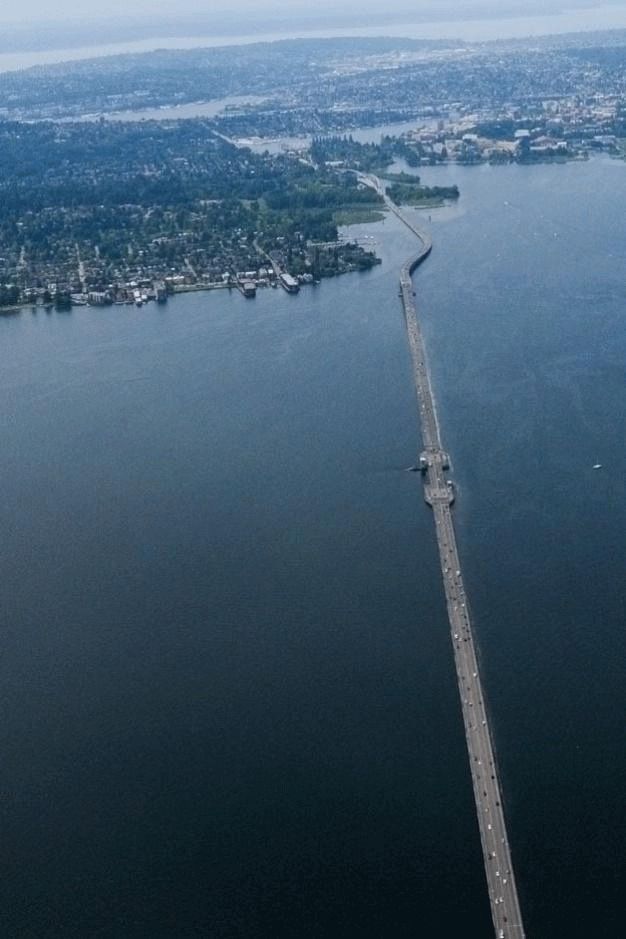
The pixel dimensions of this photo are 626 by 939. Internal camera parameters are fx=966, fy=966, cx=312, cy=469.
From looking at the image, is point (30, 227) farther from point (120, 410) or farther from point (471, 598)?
point (471, 598)

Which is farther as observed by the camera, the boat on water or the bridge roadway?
the boat on water

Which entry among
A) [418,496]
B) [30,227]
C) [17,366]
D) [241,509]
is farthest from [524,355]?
[30,227]

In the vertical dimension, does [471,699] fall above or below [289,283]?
below

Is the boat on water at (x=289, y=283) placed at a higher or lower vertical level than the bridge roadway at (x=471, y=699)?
higher

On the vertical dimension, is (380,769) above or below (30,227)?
below

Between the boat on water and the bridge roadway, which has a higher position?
the boat on water

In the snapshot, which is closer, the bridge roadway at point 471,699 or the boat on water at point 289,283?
the bridge roadway at point 471,699

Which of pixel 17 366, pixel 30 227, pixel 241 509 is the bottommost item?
pixel 241 509

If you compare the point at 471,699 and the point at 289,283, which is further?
the point at 289,283
